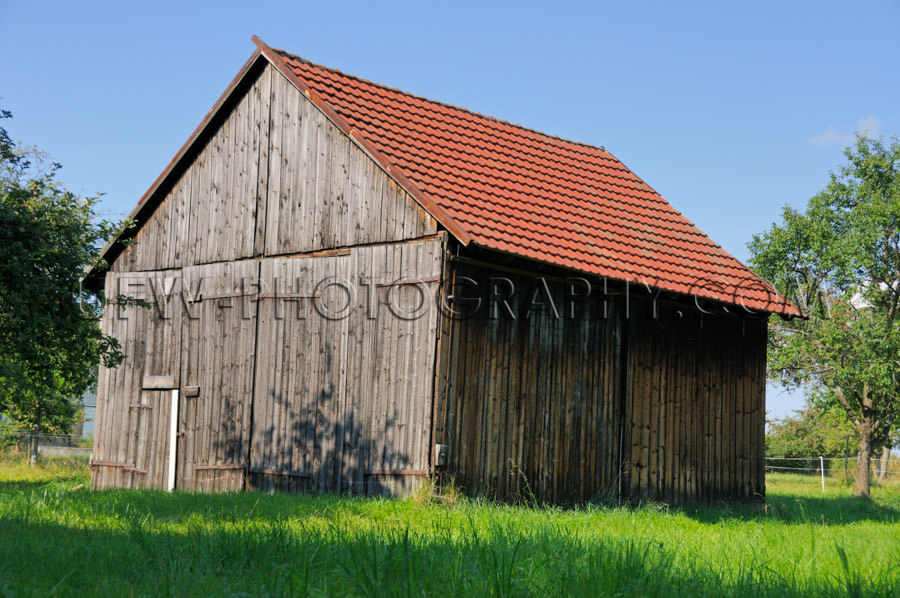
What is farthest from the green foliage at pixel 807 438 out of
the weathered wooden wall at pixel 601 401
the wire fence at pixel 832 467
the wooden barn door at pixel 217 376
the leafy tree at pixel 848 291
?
the wooden barn door at pixel 217 376

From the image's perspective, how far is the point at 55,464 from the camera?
2402 centimetres

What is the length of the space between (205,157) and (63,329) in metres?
3.73

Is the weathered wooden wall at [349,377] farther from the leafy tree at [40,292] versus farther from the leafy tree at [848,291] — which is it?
the leafy tree at [848,291]

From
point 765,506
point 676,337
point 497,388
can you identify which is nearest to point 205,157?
point 497,388

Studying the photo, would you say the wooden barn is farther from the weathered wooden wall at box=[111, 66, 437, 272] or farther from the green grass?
the green grass

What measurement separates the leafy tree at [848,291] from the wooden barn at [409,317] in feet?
34.9

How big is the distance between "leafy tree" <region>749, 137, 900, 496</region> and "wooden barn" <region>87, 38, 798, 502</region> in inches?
419

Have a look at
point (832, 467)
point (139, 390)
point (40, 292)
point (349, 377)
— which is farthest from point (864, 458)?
point (40, 292)

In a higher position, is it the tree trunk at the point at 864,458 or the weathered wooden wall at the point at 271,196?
the weathered wooden wall at the point at 271,196

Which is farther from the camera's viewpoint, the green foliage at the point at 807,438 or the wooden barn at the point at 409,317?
the green foliage at the point at 807,438

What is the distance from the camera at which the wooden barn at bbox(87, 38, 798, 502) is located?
36.1ft

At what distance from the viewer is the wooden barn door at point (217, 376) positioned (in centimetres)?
1293

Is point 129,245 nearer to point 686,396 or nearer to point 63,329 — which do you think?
point 63,329

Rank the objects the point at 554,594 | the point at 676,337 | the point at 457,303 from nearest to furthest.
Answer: the point at 554,594, the point at 457,303, the point at 676,337
